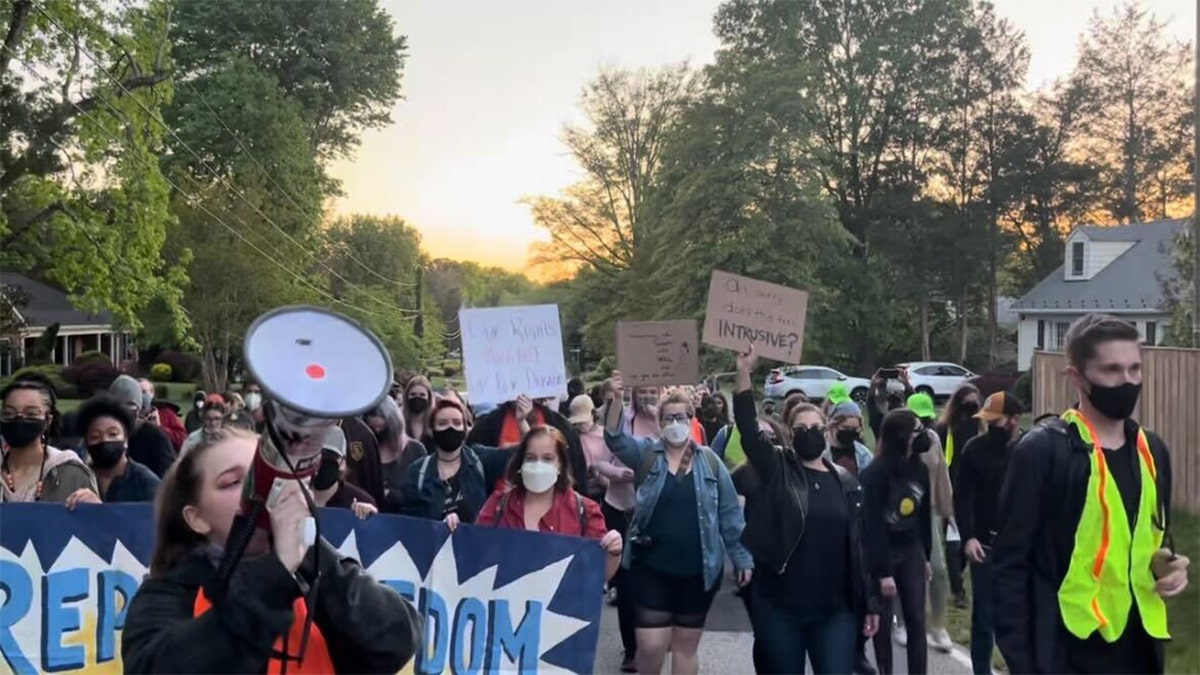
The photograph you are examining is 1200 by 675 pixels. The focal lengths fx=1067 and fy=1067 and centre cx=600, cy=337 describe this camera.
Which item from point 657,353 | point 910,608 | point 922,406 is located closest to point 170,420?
point 657,353

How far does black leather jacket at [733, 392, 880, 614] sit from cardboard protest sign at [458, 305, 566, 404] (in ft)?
7.01

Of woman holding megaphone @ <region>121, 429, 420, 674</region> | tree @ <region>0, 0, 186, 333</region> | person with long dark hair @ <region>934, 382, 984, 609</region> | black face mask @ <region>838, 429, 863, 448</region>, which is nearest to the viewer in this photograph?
woman holding megaphone @ <region>121, 429, 420, 674</region>

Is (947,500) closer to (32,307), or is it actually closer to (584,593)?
(584,593)

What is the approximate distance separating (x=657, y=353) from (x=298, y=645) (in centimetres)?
582

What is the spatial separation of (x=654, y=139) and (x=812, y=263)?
8784 millimetres

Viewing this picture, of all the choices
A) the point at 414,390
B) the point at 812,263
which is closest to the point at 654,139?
the point at 812,263

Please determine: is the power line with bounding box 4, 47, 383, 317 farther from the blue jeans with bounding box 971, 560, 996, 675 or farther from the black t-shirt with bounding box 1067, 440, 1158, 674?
the black t-shirt with bounding box 1067, 440, 1158, 674

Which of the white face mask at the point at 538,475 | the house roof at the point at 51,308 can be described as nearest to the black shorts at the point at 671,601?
the white face mask at the point at 538,475

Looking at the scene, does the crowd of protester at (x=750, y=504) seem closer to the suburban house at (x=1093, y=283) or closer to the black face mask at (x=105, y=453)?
the black face mask at (x=105, y=453)

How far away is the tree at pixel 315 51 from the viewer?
110 ft

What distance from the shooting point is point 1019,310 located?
124ft

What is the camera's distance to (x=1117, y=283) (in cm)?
3397

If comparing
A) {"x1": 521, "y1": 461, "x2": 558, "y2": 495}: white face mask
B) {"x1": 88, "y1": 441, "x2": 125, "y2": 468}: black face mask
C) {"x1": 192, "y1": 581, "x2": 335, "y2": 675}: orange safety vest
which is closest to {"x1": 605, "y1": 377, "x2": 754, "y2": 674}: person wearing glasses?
{"x1": 521, "y1": 461, "x2": 558, "y2": 495}: white face mask

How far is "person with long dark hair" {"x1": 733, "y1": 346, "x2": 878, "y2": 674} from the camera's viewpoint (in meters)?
4.86
